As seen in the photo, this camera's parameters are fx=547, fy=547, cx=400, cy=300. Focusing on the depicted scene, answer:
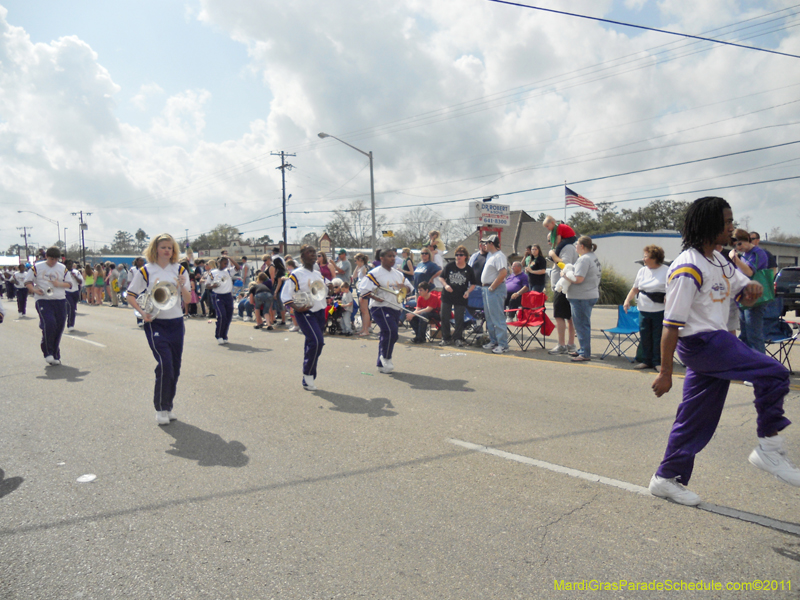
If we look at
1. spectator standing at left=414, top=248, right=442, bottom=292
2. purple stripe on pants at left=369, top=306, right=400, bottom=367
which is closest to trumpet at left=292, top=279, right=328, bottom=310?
purple stripe on pants at left=369, top=306, right=400, bottom=367

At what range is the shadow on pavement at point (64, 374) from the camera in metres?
8.53

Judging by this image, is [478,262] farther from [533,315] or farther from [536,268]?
[533,315]

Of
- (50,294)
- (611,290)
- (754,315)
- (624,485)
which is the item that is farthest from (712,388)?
(611,290)

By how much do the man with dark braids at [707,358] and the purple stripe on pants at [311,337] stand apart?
192 inches

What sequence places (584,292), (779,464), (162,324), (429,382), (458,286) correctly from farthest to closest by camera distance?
(458,286) < (584,292) < (429,382) < (162,324) < (779,464)

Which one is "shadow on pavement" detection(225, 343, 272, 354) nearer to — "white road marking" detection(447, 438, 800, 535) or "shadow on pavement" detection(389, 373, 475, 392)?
"shadow on pavement" detection(389, 373, 475, 392)

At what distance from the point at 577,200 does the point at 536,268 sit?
14.8 meters

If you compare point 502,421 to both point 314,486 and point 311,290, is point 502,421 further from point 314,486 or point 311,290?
point 311,290

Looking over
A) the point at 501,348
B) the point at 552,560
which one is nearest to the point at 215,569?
the point at 552,560

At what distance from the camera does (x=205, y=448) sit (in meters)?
5.13

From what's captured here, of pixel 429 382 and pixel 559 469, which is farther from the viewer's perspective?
pixel 429 382

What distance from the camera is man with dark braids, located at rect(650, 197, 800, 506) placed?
3414 mm

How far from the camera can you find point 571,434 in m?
5.30

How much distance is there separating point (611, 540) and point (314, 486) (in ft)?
6.91
